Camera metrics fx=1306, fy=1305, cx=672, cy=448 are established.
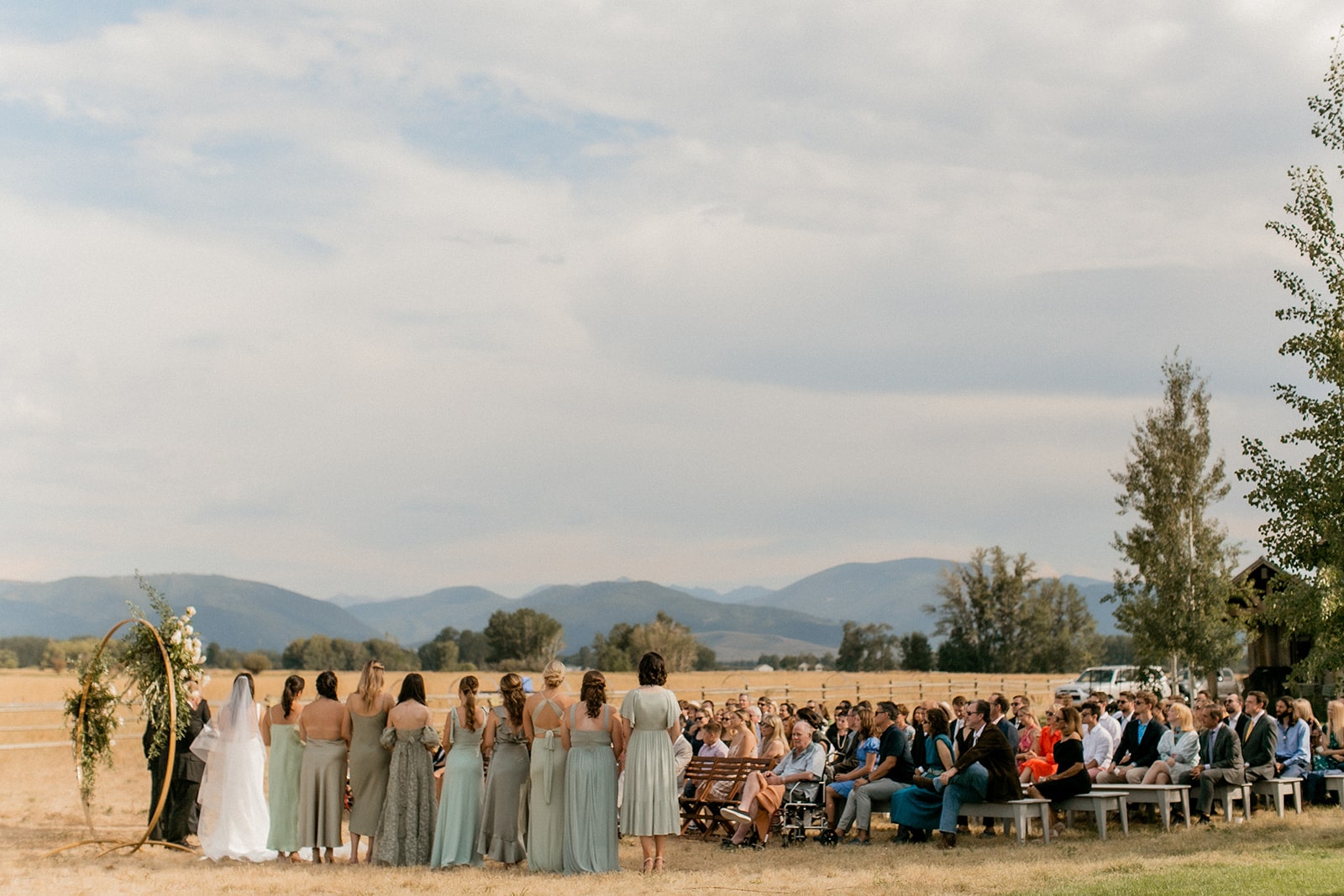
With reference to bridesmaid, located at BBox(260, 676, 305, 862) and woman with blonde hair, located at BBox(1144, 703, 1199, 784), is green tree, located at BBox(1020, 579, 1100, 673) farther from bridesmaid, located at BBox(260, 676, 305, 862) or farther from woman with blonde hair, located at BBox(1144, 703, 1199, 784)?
bridesmaid, located at BBox(260, 676, 305, 862)

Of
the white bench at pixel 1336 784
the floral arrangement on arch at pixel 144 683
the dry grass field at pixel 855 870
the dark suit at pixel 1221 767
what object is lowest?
the dry grass field at pixel 855 870

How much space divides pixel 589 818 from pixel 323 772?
2.85m

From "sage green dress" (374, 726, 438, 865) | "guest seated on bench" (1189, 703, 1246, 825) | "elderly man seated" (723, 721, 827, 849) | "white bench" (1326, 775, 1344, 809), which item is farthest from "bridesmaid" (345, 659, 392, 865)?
"white bench" (1326, 775, 1344, 809)

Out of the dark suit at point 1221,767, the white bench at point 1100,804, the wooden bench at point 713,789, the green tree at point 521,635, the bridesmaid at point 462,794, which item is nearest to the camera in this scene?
the bridesmaid at point 462,794

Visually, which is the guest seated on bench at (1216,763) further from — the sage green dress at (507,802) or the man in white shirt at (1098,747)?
the sage green dress at (507,802)

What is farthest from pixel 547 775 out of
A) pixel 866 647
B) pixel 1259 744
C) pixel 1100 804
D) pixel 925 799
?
pixel 866 647

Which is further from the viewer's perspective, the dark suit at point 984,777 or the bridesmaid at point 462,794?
the dark suit at point 984,777

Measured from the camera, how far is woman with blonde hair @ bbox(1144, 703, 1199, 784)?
567 inches

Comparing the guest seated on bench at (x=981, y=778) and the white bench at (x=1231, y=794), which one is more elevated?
the guest seated on bench at (x=981, y=778)

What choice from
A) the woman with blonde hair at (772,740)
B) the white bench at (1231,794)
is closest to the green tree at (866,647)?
the woman with blonde hair at (772,740)

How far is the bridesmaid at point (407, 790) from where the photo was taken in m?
12.5

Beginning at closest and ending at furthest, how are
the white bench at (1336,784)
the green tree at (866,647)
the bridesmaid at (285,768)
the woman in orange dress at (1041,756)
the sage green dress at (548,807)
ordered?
the sage green dress at (548,807), the bridesmaid at (285,768), the woman in orange dress at (1041,756), the white bench at (1336,784), the green tree at (866,647)

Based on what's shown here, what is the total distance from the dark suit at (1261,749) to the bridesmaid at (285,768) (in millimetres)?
10353

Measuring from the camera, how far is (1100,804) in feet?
44.2
